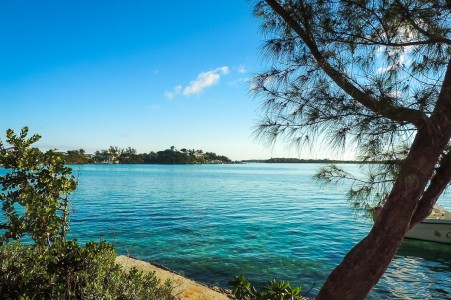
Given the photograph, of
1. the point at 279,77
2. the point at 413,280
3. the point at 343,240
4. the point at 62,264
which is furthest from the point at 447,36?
the point at 343,240

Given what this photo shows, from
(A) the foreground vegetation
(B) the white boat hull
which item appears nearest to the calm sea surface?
(B) the white boat hull

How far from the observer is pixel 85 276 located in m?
3.77

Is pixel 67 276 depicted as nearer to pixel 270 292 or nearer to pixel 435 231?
pixel 270 292

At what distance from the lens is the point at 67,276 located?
3.78 meters

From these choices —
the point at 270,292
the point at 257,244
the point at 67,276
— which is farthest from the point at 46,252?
the point at 257,244

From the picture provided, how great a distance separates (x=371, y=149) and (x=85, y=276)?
3.66m

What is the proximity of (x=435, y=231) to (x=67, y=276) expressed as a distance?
16.0 meters

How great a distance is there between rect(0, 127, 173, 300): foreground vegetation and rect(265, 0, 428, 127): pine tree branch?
11.1 feet

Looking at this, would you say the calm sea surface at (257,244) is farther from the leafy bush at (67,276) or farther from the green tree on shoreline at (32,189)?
the leafy bush at (67,276)

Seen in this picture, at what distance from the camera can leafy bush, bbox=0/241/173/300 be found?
361 centimetres

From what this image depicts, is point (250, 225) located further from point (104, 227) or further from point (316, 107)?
point (316, 107)

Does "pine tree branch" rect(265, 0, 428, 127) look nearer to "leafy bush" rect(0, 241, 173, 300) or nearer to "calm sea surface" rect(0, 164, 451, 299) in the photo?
"calm sea surface" rect(0, 164, 451, 299)

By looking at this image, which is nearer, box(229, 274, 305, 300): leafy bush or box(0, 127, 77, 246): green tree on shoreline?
box(0, 127, 77, 246): green tree on shoreline

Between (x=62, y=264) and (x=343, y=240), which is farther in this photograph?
(x=343, y=240)
